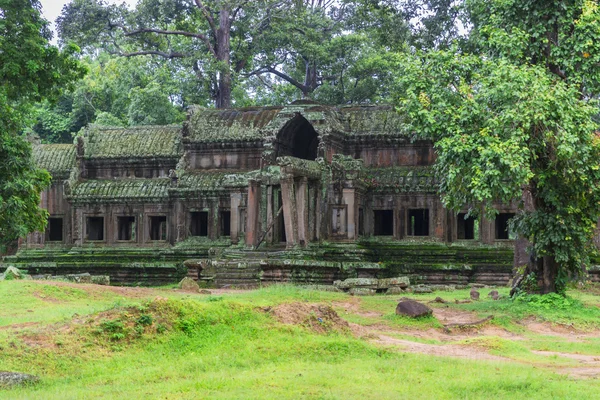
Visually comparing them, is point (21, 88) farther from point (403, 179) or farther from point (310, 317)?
point (310, 317)

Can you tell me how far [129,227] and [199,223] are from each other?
4066 mm

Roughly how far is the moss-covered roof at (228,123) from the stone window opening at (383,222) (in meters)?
5.71

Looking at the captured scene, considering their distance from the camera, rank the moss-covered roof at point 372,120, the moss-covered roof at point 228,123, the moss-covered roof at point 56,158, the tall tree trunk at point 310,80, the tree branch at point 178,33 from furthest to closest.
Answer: the tall tree trunk at point 310,80, the tree branch at point 178,33, the moss-covered roof at point 56,158, the moss-covered roof at point 228,123, the moss-covered roof at point 372,120

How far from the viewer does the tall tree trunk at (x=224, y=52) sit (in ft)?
168

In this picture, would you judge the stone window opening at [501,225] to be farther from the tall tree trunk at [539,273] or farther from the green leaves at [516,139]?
the green leaves at [516,139]

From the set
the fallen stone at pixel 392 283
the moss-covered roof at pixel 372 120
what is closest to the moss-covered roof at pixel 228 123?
the moss-covered roof at pixel 372 120

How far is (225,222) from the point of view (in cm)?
3969

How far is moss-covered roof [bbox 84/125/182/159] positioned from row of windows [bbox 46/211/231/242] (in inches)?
108

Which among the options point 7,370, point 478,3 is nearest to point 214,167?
point 478,3

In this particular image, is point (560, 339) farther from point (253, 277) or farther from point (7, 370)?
point (253, 277)

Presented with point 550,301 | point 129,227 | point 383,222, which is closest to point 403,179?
point 383,222

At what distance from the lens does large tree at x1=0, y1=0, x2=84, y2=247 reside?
27844mm

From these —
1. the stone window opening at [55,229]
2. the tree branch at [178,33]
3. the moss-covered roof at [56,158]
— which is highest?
the tree branch at [178,33]

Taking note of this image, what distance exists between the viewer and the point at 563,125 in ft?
72.4
